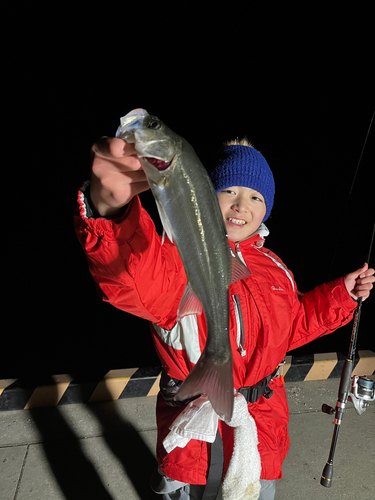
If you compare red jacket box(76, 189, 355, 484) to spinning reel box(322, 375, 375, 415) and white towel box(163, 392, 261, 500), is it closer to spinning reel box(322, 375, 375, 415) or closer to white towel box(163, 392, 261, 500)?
white towel box(163, 392, 261, 500)

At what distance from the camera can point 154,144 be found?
91 cm

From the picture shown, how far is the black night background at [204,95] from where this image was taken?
14.4 m

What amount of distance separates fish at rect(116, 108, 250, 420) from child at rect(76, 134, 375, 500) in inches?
8.5

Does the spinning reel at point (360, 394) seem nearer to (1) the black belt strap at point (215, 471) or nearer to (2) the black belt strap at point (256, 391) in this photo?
(2) the black belt strap at point (256, 391)

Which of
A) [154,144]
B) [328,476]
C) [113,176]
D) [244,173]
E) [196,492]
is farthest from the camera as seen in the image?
[328,476]

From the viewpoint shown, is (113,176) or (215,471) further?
(215,471)

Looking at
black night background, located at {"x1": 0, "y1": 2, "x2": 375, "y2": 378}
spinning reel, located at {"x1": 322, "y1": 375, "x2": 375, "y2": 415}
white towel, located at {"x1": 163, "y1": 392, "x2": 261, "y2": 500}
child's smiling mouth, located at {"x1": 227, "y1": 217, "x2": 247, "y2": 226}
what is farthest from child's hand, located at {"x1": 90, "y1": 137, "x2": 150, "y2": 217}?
black night background, located at {"x1": 0, "y1": 2, "x2": 375, "y2": 378}

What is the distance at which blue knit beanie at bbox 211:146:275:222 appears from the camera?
76.7 inches

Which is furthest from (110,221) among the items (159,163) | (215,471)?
(215,471)

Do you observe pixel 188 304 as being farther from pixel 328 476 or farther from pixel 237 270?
pixel 328 476

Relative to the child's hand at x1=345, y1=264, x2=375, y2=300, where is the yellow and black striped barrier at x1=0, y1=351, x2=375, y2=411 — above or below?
below

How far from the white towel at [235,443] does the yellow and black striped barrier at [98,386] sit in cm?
144

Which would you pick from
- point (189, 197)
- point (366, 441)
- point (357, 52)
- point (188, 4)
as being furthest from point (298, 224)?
point (188, 4)

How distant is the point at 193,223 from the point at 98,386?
110 inches
